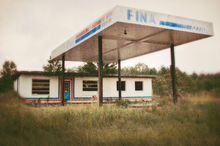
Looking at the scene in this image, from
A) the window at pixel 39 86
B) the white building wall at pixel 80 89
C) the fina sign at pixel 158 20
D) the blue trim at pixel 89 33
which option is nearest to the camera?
the fina sign at pixel 158 20

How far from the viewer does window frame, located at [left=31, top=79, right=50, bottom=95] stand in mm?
19684

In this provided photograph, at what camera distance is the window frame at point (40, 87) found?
19684 mm

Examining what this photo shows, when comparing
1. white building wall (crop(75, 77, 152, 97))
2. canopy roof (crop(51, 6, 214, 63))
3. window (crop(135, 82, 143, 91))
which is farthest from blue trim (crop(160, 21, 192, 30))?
window (crop(135, 82, 143, 91))

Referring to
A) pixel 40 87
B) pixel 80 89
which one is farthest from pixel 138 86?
pixel 40 87

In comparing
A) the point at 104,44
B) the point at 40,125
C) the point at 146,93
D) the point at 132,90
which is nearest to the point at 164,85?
the point at 146,93

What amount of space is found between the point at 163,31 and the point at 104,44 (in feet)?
15.5

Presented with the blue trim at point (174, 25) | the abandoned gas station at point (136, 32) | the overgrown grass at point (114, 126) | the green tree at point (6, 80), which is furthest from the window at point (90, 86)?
the blue trim at point (174, 25)

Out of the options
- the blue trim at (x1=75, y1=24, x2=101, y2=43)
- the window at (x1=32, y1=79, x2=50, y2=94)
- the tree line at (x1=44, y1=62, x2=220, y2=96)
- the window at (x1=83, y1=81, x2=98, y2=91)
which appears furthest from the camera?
the window at (x1=83, y1=81, x2=98, y2=91)

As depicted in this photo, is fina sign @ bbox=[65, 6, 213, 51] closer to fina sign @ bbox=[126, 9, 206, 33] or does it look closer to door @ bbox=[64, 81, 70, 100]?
fina sign @ bbox=[126, 9, 206, 33]

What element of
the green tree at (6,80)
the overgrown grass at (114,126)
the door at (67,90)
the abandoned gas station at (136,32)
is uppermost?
the abandoned gas station at (136,32)

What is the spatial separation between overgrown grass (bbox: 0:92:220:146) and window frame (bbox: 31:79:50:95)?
11.2 m

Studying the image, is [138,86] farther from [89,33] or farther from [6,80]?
[6,80]

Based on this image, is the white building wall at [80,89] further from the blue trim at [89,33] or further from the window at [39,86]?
the blue trim at [89,33]

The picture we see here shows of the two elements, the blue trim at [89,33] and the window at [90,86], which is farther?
the window at [90,86]
